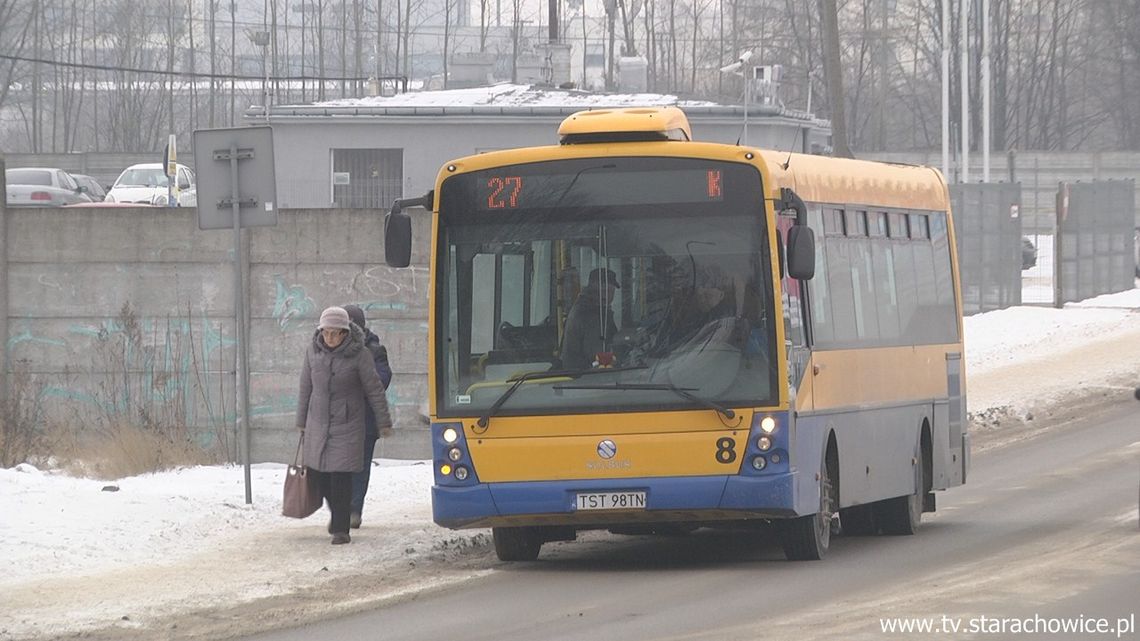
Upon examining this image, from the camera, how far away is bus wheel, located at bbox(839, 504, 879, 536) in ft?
50.1

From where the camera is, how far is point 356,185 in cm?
4397

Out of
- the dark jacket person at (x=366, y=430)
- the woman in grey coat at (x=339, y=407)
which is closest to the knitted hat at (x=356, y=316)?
the dark jacket person at (x=366, y=430)

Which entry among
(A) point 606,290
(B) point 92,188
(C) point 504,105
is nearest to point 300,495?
(A) point 606,290

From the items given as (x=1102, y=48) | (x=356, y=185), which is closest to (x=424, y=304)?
(x=356, y=185)

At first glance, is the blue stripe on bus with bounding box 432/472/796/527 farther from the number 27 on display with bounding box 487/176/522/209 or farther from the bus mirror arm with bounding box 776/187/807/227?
the number 27 on display with bounding box 487/176/522/209

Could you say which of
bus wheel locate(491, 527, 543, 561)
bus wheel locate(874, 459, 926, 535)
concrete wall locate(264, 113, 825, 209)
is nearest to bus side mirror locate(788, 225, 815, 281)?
bus wheel locate(491, 527, 543, 561)

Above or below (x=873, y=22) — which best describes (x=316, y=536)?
below

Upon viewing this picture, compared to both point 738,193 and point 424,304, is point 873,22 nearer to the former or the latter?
point 424,304

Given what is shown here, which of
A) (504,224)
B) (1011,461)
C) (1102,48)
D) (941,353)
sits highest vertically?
(1102,48)

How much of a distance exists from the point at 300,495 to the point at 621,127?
144 inches

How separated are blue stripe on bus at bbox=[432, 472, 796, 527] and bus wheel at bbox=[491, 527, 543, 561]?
0.69 metres

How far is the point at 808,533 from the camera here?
12.8 m

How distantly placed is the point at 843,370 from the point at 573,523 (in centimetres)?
242

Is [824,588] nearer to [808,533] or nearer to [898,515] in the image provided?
[808,533]
